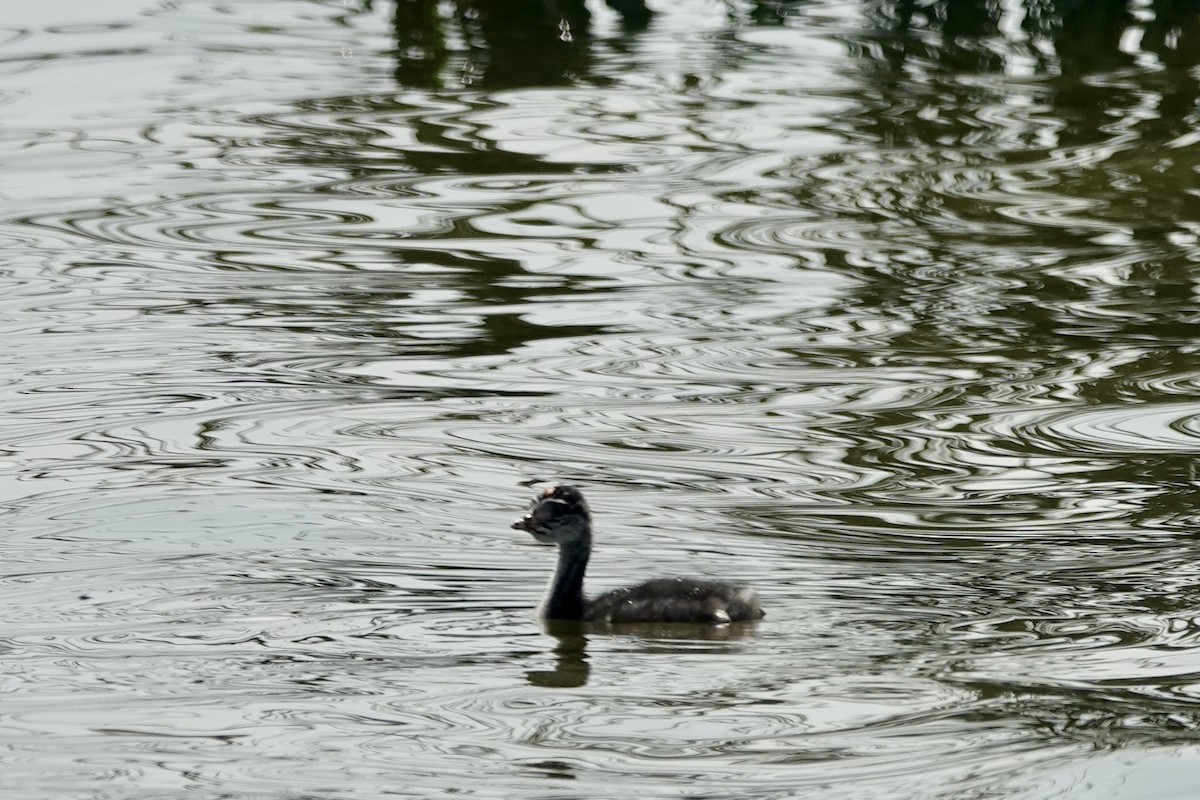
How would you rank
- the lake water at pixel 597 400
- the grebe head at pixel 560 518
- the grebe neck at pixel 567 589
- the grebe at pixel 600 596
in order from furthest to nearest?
1. the grebe head at pixel 560 518
2. the grebe neck at pixel 567 589
3. the grebe at pixel 600 596
4. the lake water at pixel 597 400

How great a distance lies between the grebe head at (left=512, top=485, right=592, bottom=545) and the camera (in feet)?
21.5

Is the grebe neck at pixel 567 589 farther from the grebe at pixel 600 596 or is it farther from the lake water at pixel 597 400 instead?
the lake water at pixel 597 400

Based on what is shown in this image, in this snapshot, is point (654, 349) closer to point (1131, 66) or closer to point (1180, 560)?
point (1180, 560)

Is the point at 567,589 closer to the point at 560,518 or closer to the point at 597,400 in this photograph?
the point at 560,518

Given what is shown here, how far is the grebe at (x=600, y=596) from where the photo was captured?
6273mm

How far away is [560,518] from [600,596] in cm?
→ 26

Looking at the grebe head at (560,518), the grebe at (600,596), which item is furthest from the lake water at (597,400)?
the grebe head at (560,518)

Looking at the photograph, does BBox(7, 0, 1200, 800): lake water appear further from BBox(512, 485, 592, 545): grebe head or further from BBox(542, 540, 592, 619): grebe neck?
BBox(512, 485, 592, 545): grebe head

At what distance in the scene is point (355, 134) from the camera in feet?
44.5

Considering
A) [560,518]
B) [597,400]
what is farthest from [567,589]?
[597,400]

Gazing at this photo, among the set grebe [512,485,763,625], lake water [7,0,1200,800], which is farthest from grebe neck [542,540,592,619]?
lake water [7,0,1200,800]

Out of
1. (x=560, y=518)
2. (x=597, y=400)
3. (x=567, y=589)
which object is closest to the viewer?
(x=567, y=589)

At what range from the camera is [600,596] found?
652 centimetres

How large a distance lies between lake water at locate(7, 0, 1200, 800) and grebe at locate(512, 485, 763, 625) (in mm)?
80
